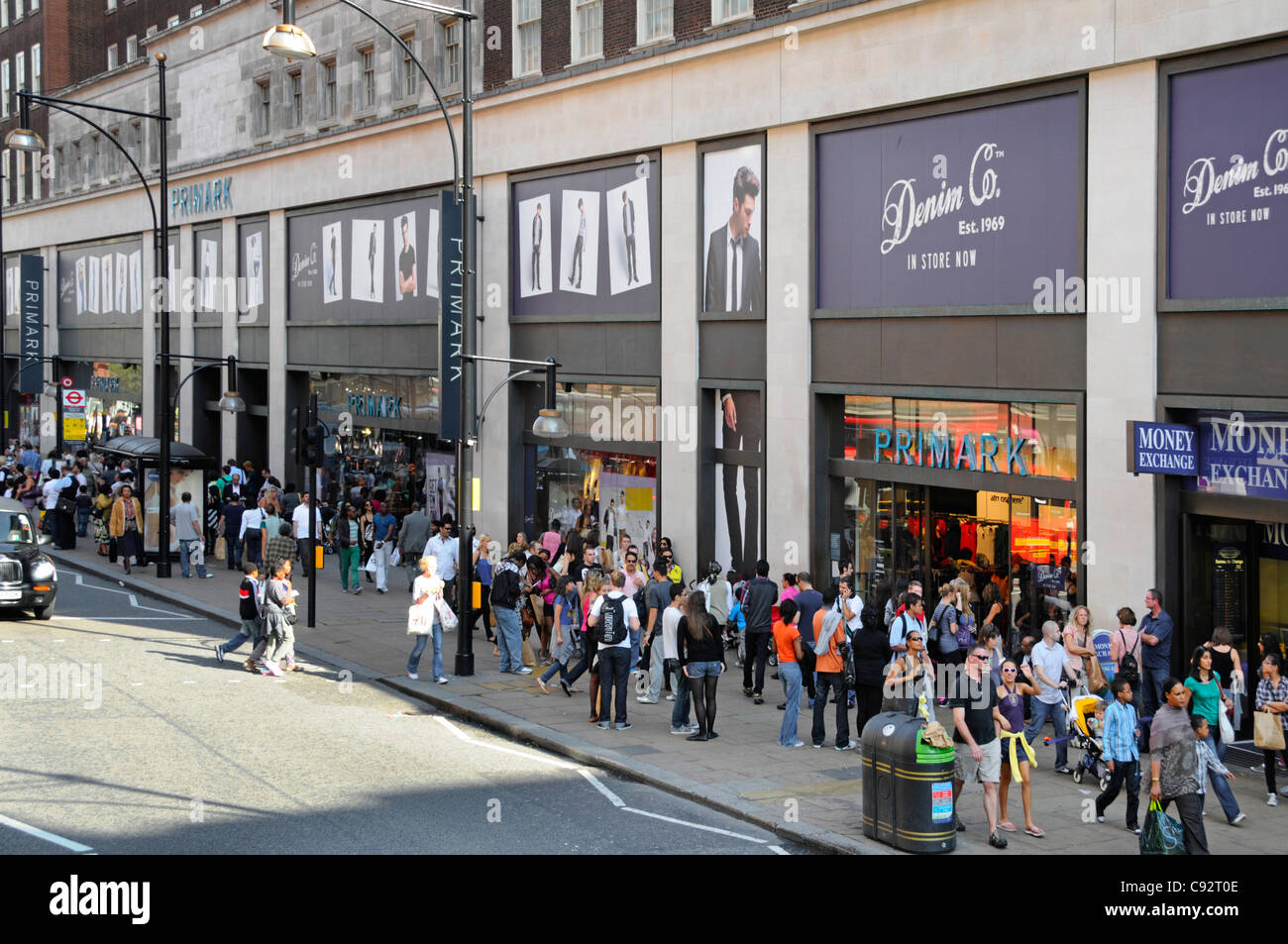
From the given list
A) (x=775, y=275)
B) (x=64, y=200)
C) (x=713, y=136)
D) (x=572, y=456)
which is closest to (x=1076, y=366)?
(x=775, y=275)

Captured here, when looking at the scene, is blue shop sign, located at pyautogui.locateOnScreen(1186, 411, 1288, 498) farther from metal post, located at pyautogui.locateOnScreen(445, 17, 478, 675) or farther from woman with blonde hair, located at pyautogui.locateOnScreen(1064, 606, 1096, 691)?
metal post, located at pyautogui.locateOnScreen(445, 17, 478, 675)

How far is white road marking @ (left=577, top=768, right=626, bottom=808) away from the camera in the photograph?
1305 centimetres

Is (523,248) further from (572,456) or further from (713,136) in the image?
(713,136)

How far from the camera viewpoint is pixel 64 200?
50.4 meters

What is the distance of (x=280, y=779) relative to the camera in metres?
13.3

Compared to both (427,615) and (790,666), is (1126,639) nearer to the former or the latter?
(790,666)

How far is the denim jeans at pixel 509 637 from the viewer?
19453 mm

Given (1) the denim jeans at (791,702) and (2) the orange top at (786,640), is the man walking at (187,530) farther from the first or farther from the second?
(1) the denim jeans at (791,702)

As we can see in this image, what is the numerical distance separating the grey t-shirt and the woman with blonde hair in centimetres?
1826

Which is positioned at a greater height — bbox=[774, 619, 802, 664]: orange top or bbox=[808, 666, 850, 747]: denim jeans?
bbox=[774, 619, 802, 664]: orange top

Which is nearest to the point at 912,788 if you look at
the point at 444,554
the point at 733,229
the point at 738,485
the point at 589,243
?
the point at 738,485

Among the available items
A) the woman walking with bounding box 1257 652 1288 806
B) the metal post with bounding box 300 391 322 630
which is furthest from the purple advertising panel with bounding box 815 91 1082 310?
the metal post with bounding box 300 391 322 630

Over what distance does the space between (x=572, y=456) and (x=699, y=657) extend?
39.1 feet

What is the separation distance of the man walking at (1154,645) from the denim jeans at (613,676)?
585cm
